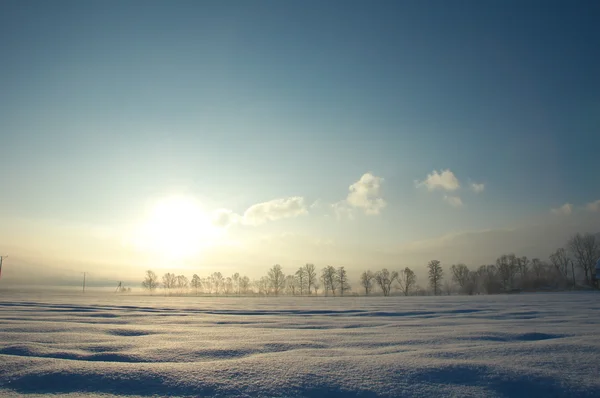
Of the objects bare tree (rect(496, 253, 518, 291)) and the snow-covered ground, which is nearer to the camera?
the snow-covered ground

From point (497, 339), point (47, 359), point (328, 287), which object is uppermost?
point (47, 359)

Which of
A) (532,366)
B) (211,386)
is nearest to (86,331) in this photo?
(211,386)

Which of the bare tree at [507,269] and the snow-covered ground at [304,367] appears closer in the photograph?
the snow-covered ground at [304,367]

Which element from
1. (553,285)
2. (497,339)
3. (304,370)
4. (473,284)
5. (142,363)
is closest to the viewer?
(304,370)

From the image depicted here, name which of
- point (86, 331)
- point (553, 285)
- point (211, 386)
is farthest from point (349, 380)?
point (553, 285)

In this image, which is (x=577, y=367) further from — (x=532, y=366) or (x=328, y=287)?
(x=328, y=287)

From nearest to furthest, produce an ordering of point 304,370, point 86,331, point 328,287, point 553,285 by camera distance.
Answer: point 304,370 → point 86,331 → point 553,285 → point 328,287

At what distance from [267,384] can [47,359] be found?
256 cm

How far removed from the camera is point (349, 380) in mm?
2975

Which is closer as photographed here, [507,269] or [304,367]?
[304,367]

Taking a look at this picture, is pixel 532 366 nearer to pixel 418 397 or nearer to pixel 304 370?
pixel 418 397

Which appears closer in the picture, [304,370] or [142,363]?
[304,370]

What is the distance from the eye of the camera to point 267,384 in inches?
114

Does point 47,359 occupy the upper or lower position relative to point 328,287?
upper
